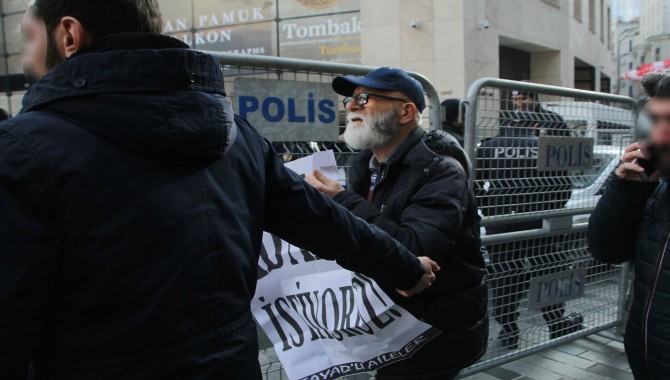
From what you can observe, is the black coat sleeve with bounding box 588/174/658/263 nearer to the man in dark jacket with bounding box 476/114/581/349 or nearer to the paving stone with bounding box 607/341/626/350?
the man in dark jacket with bounding box 476/114/581/349

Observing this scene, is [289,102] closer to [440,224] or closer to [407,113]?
[407,113]

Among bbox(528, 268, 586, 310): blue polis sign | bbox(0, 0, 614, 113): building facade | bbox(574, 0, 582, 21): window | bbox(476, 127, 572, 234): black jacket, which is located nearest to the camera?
bbox(476, 127, 572, 234): black jacket

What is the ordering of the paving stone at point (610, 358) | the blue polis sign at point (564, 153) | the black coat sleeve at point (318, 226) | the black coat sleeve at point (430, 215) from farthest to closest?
the paving stone at point (610, 358)
the blue polis sign at point (564, 153)
the black coat sleeve at point (430, 215)
the black coat sleeve at point (318, 226)

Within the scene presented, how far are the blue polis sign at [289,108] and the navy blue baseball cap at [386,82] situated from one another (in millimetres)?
106

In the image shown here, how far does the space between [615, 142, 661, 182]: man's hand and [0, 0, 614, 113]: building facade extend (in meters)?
13.4

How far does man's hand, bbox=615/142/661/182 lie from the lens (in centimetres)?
231

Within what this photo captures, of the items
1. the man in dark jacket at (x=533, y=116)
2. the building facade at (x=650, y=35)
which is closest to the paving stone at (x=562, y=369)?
the man in dark jacket at (x=533, y=116)

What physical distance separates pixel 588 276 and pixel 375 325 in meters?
2.65

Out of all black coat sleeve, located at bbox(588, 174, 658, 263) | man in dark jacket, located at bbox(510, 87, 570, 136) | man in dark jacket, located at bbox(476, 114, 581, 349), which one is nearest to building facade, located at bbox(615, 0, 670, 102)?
man in dark jacket, located at bbox(476, 114, 581, 349)

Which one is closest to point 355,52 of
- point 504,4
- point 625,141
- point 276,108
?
point 504,4

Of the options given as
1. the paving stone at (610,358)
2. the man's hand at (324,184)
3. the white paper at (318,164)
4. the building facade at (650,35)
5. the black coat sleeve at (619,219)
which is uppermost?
the building facade at (650,35)

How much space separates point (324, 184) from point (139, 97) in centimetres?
128

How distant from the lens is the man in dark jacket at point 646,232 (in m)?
2.16

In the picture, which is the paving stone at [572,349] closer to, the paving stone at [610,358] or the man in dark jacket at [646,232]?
the paving stone at [610,358]
